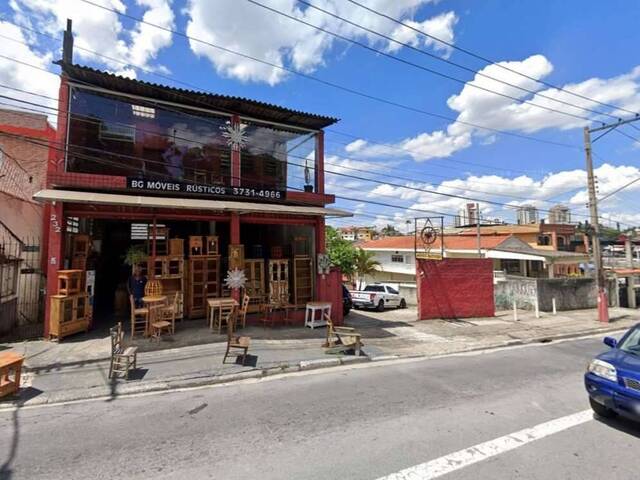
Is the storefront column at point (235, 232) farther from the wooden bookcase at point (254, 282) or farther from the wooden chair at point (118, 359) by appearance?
the wooden chair at point (118, 359)

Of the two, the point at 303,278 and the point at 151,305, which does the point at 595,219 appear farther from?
the point at 151,305

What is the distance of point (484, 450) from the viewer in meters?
4.47

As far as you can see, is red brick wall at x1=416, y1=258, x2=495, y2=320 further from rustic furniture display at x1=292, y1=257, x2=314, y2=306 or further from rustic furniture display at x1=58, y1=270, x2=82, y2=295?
rustic furniture display at x1=58, y1=270, x2=82, y2=295

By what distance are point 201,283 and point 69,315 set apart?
3.76 metres

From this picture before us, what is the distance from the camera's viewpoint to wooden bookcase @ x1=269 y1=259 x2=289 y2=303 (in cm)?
1268

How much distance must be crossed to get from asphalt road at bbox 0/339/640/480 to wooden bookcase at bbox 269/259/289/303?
17.8 feet

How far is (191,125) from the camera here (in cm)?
1227

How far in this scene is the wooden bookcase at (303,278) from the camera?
13.6 meters

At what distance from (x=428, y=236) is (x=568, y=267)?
27.5 m

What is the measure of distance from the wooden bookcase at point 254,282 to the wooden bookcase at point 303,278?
4.16 ft

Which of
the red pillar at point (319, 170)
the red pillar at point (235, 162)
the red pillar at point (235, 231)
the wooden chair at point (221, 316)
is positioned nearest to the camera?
the wooden chair at point (221, 316)

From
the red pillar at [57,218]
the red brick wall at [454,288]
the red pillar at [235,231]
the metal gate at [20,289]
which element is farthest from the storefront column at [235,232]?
the red brick wall at [454,288]

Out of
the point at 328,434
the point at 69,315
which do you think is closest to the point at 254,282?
the point at 69,315

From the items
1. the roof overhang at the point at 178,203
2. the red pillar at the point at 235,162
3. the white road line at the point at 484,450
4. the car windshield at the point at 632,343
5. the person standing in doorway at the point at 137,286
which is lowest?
the white road line at the point at 484,450
